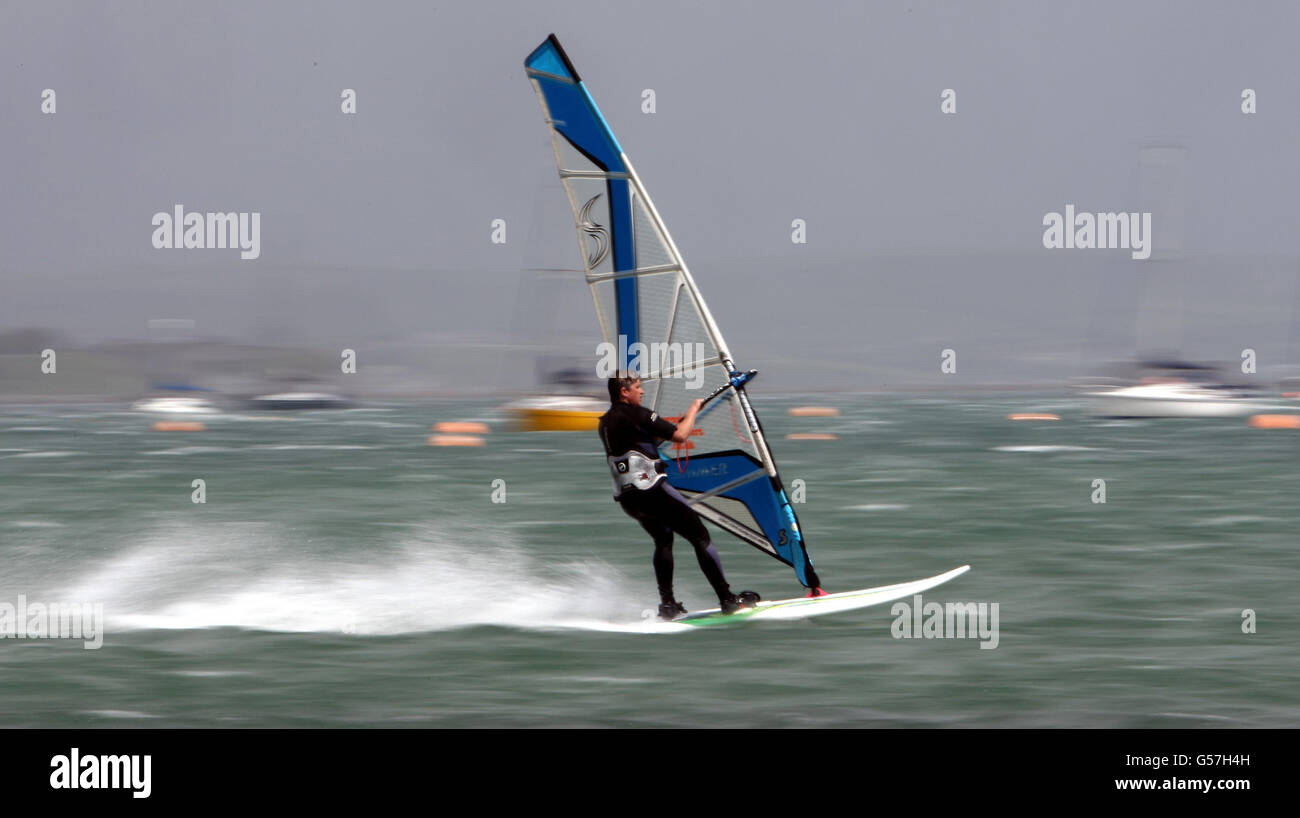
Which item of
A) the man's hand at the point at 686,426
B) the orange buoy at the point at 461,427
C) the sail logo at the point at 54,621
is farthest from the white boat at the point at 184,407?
the man's hand at the point at 686,426

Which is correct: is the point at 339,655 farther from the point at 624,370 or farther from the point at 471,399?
the point at 471,399

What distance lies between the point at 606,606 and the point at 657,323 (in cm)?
257

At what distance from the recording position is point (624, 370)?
9477mm

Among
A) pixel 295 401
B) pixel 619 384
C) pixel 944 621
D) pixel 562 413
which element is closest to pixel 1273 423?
pixel 562 413

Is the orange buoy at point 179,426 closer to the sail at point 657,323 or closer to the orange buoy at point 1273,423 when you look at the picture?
the orange buoy at point 1273,423

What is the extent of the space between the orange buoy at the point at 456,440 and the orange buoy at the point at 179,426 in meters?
12.2

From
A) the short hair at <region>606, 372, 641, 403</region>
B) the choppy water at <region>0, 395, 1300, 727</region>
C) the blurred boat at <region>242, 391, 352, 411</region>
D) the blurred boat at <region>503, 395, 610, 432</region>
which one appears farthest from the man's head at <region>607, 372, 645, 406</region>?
the blurred boat at <region>242, 391, 352, 411</region>

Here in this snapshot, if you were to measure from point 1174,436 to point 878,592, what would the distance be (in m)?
36.8

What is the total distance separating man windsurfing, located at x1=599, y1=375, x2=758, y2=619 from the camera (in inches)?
340

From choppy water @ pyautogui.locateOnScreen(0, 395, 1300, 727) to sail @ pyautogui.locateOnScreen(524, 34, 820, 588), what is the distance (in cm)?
80

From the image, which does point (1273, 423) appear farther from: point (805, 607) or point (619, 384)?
point (619, 384)

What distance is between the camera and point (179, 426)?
58.6 metres

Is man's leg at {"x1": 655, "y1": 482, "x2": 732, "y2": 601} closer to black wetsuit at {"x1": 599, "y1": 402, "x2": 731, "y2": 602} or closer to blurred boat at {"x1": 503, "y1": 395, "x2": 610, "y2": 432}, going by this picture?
black wetsuit at {"x1": 599, "y1": 402, "x2": 731, "y2": 602}

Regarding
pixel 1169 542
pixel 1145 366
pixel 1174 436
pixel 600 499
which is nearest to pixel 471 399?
pixel 1145 366
